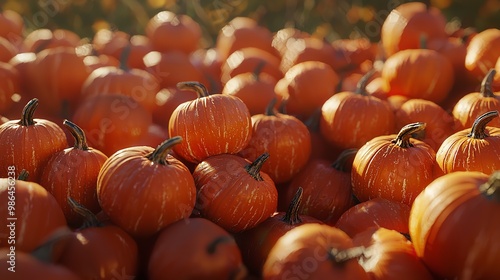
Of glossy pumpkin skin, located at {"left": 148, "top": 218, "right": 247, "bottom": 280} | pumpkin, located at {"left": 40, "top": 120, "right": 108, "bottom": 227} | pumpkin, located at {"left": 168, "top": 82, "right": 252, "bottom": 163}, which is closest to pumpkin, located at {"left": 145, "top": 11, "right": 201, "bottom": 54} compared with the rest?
pumpkin, located at {"left": 168, "top": 82, "right": 252, "bottom": 163}

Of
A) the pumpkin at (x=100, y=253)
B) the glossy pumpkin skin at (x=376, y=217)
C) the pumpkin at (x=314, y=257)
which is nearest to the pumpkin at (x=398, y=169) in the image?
the glossy pumpkin skin at (x=376, y=217)

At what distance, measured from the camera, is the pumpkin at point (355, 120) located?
2.72m

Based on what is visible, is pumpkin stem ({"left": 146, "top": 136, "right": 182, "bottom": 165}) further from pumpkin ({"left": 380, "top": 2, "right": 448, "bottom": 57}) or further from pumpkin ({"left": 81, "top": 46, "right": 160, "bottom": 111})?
pumpkin ({"left": 380, "top": 2, "right": 448, "bottom": 57})

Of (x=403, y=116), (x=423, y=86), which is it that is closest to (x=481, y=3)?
(x=423, y=86)

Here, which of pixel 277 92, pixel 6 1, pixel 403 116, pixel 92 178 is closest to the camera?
pixel 92 178

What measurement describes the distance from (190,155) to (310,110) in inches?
44.6

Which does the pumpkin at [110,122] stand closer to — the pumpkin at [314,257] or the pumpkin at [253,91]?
the pumpkin at [253,91]

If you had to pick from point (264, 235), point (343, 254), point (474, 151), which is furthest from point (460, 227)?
point (264, 235)

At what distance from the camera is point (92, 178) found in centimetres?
209

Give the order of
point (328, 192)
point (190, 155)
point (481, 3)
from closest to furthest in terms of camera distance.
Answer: point (190, 155), point (328, 192), point (481, 3)

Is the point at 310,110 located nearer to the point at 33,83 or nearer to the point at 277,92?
the point at 277,92

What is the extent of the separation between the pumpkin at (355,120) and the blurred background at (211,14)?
405cm

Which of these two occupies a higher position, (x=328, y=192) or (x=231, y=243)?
(x=231, y=243)

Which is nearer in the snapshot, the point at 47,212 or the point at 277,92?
the point at 47,212
